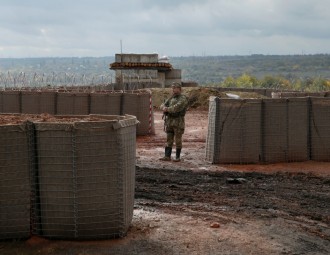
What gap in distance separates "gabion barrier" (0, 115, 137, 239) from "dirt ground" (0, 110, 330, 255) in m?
0.20

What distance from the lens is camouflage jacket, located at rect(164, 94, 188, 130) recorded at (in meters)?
12.5

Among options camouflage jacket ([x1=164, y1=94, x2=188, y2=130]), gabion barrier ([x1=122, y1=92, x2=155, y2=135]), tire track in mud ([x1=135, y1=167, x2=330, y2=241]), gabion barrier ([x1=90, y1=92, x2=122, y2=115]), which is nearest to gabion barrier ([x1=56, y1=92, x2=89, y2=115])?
gabion barrier ([x1=90, y1=92, x2=122, y2=115])

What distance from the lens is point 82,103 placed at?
17625 millimetres

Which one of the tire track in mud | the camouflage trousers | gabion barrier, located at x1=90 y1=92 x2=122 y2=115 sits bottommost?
the tire track in mud

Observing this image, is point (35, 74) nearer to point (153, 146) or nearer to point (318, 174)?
point (153, 146)

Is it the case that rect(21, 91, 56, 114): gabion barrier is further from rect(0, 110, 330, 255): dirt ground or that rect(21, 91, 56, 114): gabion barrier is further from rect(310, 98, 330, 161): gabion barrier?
rect(310, 98, 330, 161): gabion barrier

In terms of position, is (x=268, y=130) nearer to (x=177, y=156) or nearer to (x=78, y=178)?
(x=177, y=156)

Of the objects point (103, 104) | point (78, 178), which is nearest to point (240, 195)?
point (78, 178)

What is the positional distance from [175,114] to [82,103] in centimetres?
566

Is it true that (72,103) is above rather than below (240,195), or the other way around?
above

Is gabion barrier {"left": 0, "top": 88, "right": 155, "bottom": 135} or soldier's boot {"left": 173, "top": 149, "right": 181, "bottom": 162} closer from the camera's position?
soldier's boot {"left": 173, "top": 149, "right": 181, "bottom": 162}

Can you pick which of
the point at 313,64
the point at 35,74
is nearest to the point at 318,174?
the point at 35,74

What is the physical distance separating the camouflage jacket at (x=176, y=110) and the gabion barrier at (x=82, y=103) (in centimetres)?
479

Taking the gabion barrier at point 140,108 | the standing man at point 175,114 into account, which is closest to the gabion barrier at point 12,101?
the gabion barrier at point 140,108
